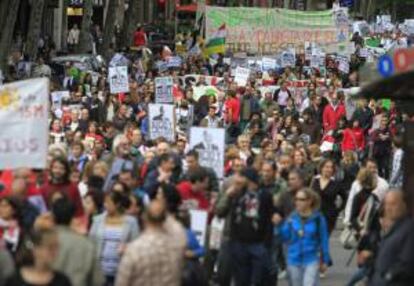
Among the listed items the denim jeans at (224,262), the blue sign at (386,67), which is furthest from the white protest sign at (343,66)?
the blue sign at (386,67)

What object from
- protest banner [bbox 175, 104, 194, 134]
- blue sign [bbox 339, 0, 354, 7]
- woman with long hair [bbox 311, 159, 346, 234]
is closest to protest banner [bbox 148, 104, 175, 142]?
protest banner [bbox 175, 104, 194, 134]

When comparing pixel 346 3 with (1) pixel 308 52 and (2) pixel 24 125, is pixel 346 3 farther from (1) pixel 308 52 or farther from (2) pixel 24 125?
(2) pixel 24 125

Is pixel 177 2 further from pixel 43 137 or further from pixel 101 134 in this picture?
pixel 43 137

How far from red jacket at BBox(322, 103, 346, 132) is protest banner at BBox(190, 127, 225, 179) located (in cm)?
1073

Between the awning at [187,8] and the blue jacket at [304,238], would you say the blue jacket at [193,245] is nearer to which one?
the blue jacket at [304,238]

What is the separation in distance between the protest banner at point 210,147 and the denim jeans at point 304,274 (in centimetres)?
261

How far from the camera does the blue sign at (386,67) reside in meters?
12.4

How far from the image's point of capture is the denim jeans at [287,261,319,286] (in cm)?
1328

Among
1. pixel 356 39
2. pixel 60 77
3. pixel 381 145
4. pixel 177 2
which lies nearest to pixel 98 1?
pixel 177 2

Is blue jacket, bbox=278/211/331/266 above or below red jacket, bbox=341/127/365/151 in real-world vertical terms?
above

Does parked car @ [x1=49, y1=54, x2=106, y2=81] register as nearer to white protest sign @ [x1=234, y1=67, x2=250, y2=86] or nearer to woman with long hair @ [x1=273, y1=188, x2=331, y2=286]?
white protest sign @ [x1=234, y1=67, x2=250, y2=86]

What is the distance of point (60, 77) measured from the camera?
3903cm

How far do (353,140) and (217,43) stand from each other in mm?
19821

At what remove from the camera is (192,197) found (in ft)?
44.4
